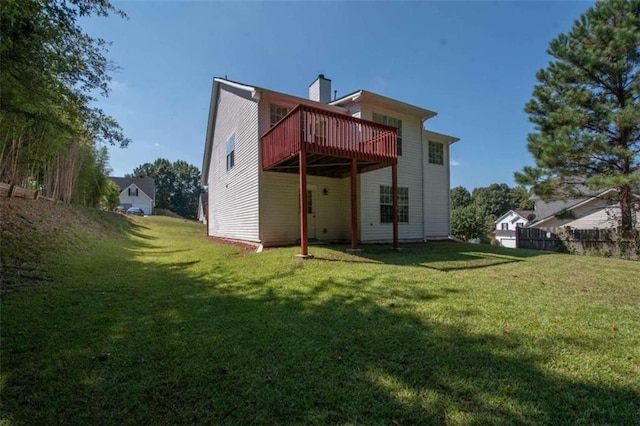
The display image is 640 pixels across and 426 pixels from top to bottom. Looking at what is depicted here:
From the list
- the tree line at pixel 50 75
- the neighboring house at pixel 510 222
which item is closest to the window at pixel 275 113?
the tree line at pixel 50 75

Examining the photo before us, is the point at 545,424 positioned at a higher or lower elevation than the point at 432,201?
lower

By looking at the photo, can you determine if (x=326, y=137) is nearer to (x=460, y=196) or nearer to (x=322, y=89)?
(x=322, y=89)

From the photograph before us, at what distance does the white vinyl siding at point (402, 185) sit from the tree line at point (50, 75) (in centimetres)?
818

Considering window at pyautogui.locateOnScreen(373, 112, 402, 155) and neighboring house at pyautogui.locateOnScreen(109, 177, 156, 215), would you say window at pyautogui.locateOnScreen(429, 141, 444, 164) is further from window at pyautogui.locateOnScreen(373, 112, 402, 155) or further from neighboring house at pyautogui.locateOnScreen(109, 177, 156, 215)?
neighboring house at pyautogui.locateOnScreen(109, 177, 156, 215)

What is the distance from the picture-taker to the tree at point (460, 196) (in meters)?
69.1

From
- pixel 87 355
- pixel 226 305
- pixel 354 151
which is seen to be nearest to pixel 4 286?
pixel 87 355

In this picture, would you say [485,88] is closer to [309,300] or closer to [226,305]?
[309,300]

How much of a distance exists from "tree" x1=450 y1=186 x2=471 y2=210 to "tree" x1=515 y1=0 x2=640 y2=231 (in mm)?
59150

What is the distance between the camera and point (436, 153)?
14.3 metres

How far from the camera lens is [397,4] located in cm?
943

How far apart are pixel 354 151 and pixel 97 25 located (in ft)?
22.3

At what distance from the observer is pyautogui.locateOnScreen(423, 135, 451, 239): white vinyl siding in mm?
13750

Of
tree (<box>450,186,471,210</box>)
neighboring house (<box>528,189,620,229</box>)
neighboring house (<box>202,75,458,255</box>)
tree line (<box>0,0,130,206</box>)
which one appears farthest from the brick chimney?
tree (<box>450,186,471,210</box>)

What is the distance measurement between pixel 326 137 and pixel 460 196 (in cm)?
6935
